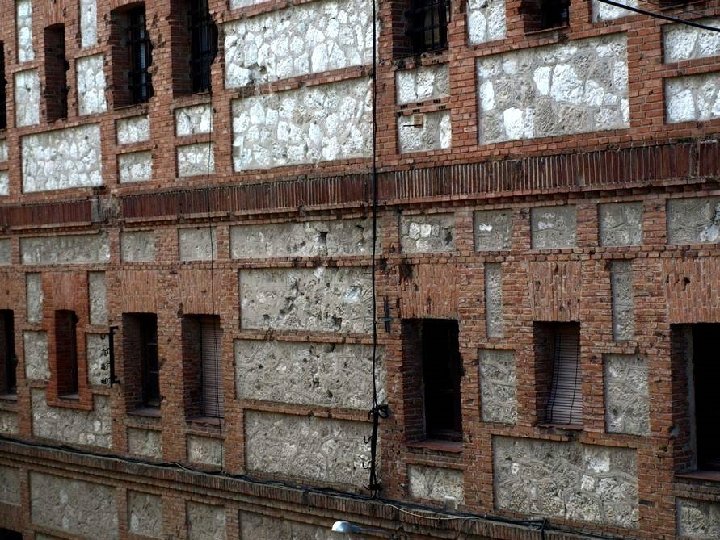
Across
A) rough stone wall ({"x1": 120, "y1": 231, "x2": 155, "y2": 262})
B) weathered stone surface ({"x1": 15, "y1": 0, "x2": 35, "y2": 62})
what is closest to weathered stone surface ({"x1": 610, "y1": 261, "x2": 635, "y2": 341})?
rough stone wall ({"x1": 120, "y1": 231, "x2": 155, "y2": 262})

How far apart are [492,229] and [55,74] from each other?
26.3 feet

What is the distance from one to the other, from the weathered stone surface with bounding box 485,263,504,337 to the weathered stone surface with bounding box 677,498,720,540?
7.41 feet

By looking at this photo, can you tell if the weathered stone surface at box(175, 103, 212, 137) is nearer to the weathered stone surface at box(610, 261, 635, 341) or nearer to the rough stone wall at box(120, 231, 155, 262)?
the rough stone wall at box(120, 231, 155, 262)

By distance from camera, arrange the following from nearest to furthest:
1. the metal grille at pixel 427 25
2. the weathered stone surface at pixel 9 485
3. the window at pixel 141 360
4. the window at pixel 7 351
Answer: the metal grille at pixel 427 25 < the window at pixel 141 360 < the weathered stone surface at pixel 9 485 < the window at pixel 7 351

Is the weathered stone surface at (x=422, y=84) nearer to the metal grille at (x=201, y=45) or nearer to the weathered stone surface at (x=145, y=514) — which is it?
the metal grille at (x=201, y=45)

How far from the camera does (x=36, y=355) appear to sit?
58.2ft

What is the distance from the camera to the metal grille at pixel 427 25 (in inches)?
493

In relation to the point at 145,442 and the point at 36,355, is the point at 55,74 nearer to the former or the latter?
the point at 36,355

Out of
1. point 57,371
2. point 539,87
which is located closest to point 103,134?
point 57,371

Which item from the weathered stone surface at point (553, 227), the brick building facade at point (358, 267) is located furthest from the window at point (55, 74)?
the weathered stone surface at point (553, 227)

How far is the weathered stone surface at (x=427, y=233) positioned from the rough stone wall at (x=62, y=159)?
540cm

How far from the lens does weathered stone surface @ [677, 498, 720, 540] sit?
10188mm

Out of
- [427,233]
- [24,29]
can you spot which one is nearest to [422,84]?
[427,233]

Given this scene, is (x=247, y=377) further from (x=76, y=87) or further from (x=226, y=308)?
(x=76, y=87)
